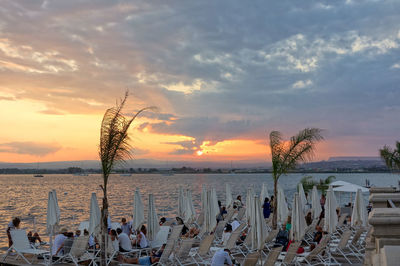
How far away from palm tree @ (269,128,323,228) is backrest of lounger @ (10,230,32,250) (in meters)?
9.34

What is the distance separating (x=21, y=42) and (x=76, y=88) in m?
4.35

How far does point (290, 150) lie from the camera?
1573 centimetres

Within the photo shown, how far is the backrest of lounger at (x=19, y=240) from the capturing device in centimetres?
1027

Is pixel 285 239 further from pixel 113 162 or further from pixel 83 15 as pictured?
pixel 83 15

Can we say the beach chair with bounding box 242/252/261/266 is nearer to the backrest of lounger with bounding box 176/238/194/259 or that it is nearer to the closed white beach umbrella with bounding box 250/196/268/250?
the closed white beach umbrella with bounding box 250/196/268/250

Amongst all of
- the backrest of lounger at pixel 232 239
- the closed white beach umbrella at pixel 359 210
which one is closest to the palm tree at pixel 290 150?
the closed white beach umbrella at pixel 359 210

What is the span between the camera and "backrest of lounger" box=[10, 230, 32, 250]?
33.7ft

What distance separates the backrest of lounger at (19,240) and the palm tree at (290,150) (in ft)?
30.6

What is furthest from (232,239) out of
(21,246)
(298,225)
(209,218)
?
(21,246)

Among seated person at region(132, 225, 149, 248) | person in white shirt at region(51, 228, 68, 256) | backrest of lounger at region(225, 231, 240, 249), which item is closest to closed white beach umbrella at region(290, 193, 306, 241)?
backrest of lounger at region(225, 231, 240, 249)

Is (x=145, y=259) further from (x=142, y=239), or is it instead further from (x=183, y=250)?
(x=142, y=239)

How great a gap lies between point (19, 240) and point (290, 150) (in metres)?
10.3

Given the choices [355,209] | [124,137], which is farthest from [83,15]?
[355,209]

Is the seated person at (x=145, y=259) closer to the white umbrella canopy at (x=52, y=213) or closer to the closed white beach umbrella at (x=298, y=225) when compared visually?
the white umbrella canopy at (x=52, y=213)
